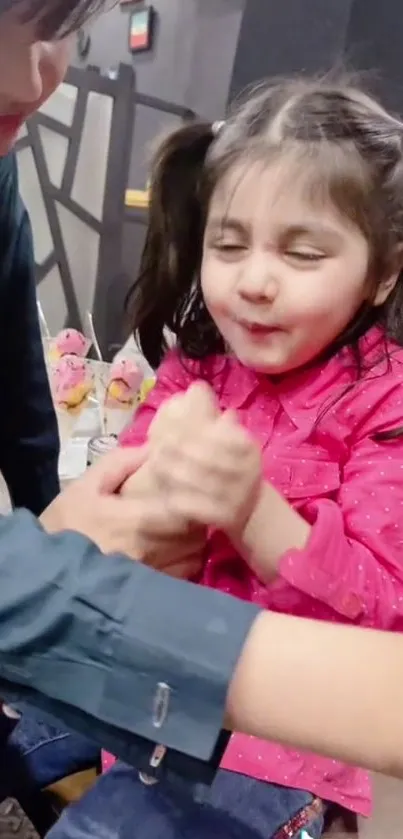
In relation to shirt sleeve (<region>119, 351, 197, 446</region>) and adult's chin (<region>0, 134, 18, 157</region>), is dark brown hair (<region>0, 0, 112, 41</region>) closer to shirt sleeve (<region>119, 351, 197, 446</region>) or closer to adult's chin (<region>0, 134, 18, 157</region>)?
adult's chin (<region>0, 134, 18, 157</region>)

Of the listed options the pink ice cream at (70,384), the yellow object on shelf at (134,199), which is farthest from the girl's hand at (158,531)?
the yellow object on shelf at (134,199)

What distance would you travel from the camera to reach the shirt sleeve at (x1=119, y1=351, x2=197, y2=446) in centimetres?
94

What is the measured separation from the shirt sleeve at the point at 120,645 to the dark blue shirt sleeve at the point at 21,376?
66 cm

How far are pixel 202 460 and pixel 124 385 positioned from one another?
123 cm

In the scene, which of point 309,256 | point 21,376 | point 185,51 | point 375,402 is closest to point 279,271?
point 309,256

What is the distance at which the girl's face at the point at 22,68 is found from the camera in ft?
1.99

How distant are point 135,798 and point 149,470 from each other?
277 mm

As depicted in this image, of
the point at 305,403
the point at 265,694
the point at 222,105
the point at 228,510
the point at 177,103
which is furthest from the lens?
the point at 177,103

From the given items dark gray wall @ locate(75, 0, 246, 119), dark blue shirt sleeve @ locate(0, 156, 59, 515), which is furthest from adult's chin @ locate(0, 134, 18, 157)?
dark gray wall @ locate(75, 0, 246, 119)

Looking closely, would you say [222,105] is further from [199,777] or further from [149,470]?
[199,777]

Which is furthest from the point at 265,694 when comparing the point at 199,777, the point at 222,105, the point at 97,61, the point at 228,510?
the point at 97,61

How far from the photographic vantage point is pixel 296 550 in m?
0.70

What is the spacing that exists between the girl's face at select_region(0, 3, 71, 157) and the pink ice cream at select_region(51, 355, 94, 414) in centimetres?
99

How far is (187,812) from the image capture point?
714mm
